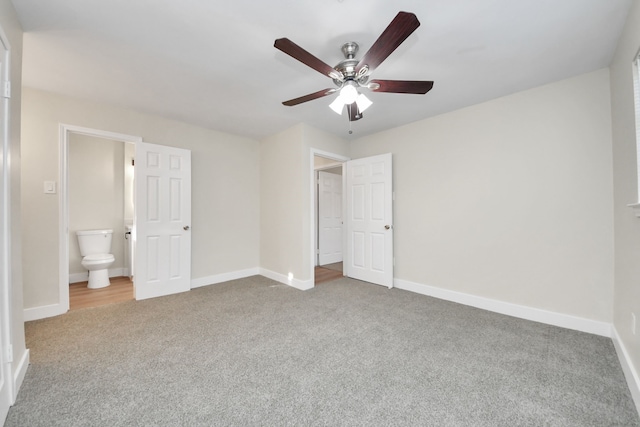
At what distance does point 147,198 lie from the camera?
→ 324cm

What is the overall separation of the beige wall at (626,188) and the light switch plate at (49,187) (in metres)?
4.91

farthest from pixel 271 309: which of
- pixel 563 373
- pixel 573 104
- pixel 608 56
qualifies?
pixel 608 56

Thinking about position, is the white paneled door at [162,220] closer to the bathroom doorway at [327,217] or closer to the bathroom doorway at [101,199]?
the bathroom doorway at [101,199]

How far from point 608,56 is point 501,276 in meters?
2.13

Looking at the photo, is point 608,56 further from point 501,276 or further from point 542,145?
point 501,276

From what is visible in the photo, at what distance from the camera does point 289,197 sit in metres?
3.79

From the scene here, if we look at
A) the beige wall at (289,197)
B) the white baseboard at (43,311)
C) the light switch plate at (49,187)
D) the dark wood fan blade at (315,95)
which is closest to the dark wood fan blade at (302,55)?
the dark wood fan blade at (315,95)

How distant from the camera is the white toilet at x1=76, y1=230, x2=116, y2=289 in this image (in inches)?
143

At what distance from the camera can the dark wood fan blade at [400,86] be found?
1.84 metres

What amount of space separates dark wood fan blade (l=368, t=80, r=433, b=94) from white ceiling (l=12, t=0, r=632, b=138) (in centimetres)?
32

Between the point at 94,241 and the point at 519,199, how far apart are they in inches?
224

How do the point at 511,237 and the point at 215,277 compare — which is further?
the point at 215,277

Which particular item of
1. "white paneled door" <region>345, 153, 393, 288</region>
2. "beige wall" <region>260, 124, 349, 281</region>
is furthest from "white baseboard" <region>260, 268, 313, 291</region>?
"white paneled door" <region>345, 153, 393, 288</region>

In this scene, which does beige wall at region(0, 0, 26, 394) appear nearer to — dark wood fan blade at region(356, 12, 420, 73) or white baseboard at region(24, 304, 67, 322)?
white baseboard at region(24, 304, 67, 322)
